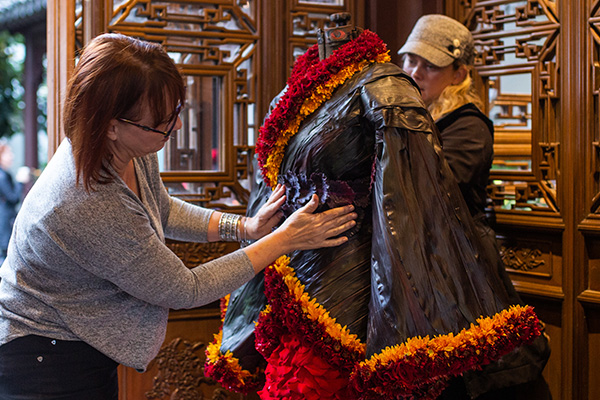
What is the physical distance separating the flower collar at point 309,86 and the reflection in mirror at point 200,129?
0.93 meters

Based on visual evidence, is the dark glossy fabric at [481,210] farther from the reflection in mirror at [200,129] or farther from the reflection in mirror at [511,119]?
the reflection in mirror at [200,129]

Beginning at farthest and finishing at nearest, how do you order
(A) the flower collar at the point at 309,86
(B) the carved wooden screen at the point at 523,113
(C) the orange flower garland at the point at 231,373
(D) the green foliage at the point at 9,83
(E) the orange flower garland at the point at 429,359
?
(D) the green foliage at the point at 9,83 → (B) the carved wooden screen at the point at 523,113 → (C) the orange flower garland at the point at 231,373 → (A) the flower collar at the point at 309,86 → (E) the orange flower garland at the point at 429,359

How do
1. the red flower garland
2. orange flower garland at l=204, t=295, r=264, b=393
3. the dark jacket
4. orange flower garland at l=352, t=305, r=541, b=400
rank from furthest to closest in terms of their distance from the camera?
the dark jacket < orange flower garland at l=204, t=295, r=264, b=393 < the red flower garland < orange flower garland at l=352, t=305, r=541, b=400

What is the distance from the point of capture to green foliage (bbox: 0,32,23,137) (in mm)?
8688

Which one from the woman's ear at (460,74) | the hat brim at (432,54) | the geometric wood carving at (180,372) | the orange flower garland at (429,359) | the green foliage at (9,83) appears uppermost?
the green foliage at (9,83)

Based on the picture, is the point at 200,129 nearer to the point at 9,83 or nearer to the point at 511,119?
the point at 511,119

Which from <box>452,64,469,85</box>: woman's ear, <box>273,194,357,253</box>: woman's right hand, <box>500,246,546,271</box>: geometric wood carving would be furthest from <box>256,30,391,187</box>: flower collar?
<box>500,246,546,271</box>: geometric wood carving

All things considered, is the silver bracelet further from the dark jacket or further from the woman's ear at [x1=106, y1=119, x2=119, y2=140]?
the dark jacket

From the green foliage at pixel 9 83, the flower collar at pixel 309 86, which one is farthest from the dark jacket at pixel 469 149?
the green foliage at pixel 9 83

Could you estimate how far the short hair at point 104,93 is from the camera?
1.24m

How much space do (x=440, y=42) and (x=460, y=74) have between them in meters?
0.13

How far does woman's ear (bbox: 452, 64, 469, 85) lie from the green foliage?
26.3 ft

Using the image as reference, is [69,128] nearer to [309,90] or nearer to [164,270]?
[164,270]

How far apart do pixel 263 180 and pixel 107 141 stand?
49cm
